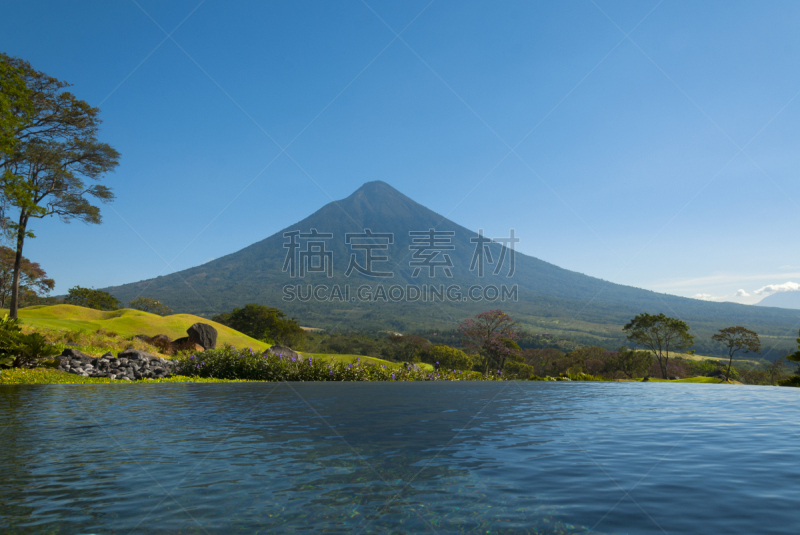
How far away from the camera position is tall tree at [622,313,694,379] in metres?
27.3

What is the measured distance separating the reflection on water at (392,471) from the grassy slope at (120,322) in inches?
751

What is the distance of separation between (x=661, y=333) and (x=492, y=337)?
455 inches

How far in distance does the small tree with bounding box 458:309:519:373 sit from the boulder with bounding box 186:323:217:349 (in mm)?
14886

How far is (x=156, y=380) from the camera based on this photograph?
1505 centimetres

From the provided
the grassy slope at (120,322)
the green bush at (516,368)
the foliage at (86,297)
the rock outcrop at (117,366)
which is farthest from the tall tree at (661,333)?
the foliage at (86,297)

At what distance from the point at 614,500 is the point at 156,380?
15.4 meters

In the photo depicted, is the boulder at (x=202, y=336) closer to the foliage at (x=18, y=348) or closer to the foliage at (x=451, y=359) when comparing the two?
the foliage at (x=18, y=348)

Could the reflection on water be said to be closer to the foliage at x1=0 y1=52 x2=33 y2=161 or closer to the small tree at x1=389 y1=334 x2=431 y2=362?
the foliage at x1=0 y1=52 x2=33 y2=161

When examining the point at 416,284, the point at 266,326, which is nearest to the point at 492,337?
the point at 266,326

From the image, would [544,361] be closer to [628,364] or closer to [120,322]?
[628,364]

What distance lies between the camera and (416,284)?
10719 centimetres

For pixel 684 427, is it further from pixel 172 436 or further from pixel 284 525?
pixel 172 436

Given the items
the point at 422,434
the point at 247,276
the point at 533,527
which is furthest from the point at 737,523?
the point at 247,276

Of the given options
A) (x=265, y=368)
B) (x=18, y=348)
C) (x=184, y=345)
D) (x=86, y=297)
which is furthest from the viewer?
(x=86, y=297)
